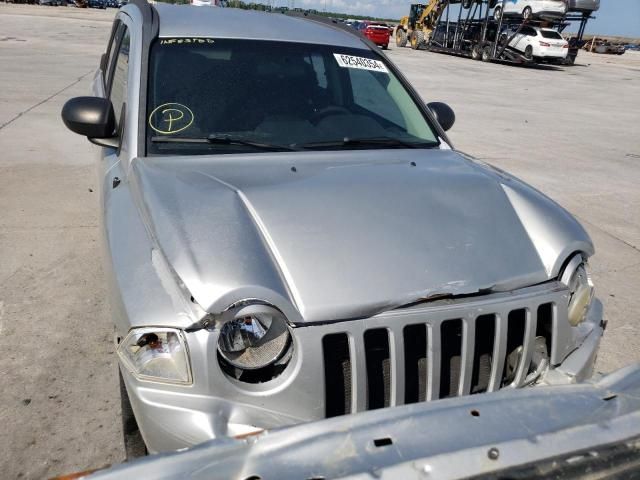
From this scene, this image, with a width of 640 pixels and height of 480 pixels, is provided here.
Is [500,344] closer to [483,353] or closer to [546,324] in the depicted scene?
[483,353]

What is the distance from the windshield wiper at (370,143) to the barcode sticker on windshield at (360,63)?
2.14ft

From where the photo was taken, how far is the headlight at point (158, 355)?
6.00ft

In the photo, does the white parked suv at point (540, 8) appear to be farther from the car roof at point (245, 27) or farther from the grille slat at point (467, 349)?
the grille slat at point (467, 349)

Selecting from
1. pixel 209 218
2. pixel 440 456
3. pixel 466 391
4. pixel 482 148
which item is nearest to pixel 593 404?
pixel 466 391

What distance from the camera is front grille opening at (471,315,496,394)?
2.10 meters

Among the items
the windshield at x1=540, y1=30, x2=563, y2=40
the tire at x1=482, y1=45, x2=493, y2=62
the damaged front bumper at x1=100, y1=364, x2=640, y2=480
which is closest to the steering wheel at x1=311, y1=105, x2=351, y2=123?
the damaged front bumper at x1=100, y1=364, x2=640, y2=480

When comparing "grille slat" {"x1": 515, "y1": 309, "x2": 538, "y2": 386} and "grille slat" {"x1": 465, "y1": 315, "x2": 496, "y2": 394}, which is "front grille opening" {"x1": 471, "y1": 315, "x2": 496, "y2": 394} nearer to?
"grille slat" {"x1": 465, "y1": 315, "x2": 496, "y2": 394}

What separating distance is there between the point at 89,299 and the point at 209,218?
6.76 ft

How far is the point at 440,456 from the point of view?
1449 mm

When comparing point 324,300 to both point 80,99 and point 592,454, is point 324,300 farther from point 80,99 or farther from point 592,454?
point 80,99

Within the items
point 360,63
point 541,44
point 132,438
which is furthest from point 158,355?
point 541,44

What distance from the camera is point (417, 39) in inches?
1495

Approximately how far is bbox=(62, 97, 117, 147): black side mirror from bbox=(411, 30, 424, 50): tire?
123ft

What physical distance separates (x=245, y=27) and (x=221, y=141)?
0.93 m
